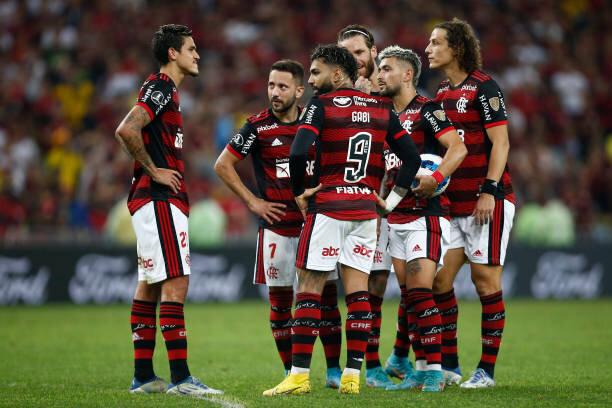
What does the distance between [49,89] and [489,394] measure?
1609 cm

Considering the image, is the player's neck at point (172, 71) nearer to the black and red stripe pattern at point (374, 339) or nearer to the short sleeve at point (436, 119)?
the short sleeve at point (436, 119)

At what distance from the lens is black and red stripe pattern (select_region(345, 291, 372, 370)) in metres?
7.64

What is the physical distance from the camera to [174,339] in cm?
786

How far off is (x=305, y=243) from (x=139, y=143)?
1.53 meters

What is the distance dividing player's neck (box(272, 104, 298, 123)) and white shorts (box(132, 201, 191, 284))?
1259mm

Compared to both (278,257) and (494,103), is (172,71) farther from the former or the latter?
(494,103)

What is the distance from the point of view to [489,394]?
772 cm

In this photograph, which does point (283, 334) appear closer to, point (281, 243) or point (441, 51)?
point (281, 243)

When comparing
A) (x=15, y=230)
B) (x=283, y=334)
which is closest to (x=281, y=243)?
(x=283, y=334)

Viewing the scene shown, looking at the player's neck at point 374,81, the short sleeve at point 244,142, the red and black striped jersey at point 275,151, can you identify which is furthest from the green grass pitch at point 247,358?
the player's neck at point 374,81

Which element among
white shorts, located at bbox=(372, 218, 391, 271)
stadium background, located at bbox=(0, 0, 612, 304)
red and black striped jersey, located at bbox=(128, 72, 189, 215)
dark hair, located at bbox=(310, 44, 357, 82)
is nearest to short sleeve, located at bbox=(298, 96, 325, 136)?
dark hair, located at bbox=(310, 44, 357, 82)

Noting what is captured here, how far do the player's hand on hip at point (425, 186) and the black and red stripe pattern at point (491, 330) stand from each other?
3.57 feet

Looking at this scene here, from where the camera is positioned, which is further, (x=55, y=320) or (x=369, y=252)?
(x=55, y=320)

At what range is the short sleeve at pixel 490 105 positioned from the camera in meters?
8.38
